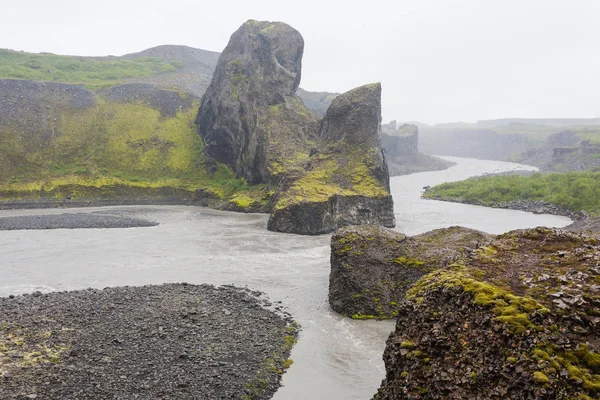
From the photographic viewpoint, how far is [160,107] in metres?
97.4

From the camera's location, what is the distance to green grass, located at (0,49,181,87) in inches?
4010

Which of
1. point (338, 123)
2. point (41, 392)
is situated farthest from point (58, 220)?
point (41, 392)

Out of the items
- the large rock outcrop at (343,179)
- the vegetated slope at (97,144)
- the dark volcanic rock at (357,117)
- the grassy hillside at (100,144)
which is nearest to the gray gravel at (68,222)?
the large rock outcrop at (343,179)

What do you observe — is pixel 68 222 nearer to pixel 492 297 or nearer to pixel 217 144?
pixel 217 144

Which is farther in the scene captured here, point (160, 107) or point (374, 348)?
point (160, 107)

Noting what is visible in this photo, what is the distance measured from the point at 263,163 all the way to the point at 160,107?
38.3 metres

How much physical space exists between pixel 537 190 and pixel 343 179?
1646 inches

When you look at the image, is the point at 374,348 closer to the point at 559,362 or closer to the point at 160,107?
the point at 559,362

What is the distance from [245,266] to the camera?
33594mm

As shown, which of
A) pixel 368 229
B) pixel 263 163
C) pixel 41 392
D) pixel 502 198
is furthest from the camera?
pixel 502 198

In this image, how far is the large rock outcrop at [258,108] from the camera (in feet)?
239

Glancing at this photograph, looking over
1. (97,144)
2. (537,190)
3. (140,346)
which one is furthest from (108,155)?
(537,190)

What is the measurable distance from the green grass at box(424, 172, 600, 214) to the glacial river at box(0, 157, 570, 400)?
8689mm

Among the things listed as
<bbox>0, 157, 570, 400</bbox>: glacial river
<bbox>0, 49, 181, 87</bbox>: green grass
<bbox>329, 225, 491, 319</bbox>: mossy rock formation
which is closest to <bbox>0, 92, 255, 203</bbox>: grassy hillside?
<bbox>0, 157, 570, 400</bbox>: glacial river
